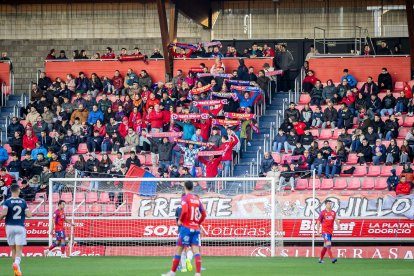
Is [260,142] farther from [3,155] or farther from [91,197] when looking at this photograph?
[3,155]

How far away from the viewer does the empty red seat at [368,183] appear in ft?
104

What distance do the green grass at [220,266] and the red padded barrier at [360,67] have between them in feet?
36.9

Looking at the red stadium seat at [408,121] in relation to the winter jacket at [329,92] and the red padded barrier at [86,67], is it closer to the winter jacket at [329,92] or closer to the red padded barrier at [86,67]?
the winter jacket at [329,92]

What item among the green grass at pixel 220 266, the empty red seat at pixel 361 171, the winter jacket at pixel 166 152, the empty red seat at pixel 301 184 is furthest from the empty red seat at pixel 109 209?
the empty red seat at pixel 361 171

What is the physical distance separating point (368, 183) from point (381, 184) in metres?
0.42

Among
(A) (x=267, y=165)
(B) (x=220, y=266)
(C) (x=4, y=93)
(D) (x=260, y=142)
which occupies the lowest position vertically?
(B) (x=220, y=266)

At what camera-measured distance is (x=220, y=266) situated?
24.1 meters

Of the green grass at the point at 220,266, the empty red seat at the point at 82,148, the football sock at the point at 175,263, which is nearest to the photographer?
the football sock at the point at 175,263

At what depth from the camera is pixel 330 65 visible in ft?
123

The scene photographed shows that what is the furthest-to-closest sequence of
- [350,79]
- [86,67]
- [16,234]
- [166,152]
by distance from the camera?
1. [86,67]
2. [350,79]
3. [166,152]
4. [16,234]

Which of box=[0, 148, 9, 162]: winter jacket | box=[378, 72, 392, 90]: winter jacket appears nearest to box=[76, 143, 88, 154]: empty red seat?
box=[0, 148, 9, 162]: winter jacket

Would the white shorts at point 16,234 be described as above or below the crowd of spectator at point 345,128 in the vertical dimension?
below

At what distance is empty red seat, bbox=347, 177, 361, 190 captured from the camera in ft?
104

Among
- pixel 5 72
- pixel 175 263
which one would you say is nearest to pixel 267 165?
pixel 5 72
